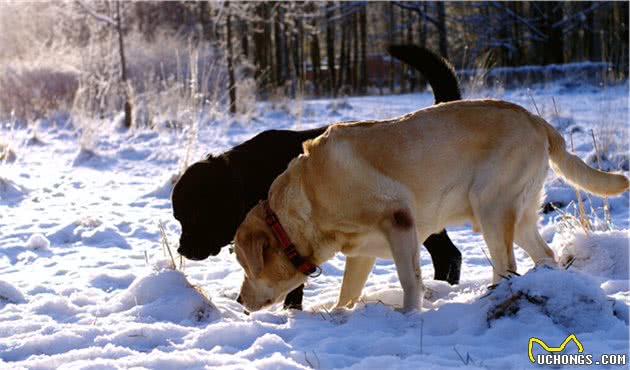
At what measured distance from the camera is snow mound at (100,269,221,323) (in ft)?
11.7

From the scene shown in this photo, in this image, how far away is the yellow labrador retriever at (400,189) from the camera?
3.60m

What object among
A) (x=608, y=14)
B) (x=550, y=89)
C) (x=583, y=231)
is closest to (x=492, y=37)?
(x=608, y=14)

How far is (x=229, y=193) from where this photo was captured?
4.46 metres

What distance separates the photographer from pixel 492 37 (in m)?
30.0

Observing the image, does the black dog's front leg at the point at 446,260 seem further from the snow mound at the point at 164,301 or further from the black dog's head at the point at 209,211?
the snow mound at the point at 164,301

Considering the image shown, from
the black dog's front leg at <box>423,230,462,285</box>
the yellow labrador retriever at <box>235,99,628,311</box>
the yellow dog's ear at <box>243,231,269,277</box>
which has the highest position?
the yellow labrador retriever at <box>235,99,628,311</box>

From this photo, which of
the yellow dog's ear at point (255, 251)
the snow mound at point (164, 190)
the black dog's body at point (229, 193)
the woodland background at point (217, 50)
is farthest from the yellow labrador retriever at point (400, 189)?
the snow mound at point (164, 190)

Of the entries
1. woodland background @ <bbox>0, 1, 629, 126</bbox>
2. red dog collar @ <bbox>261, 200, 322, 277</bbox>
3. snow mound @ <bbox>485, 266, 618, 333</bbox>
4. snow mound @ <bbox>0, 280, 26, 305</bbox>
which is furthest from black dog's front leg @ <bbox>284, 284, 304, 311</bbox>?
woodland background @ <bbox>0, 1, 629, 126</bbox>

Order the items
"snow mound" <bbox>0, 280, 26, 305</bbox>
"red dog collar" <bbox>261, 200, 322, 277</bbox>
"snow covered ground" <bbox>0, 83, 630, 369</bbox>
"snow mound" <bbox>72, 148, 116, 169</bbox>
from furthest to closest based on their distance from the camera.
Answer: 1. "snow mound" <bbox>72, 148, 116, 169</bbox>
2. "snow mound" <bbox>0, 280, 26, 305</bbox>
3. "red dog collar" <bbox>261, 200, 322, 277</bbox>
4. "snow covered ground" <bbox>0, 83, 630, 369</bbox>

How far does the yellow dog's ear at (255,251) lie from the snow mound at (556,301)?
3.99 feet

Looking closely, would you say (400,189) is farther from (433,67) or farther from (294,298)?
(433,67)

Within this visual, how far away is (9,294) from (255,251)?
1463 millimetres

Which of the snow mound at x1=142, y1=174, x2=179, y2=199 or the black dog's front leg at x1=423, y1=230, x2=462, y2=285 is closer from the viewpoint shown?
the black dog's front leg at x1=423, y1=230, x2=462, y2=285

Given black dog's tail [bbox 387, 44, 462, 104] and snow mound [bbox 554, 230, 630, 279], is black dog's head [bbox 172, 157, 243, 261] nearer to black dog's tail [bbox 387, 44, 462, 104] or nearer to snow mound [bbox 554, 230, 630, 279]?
black dog's tail [bbox 387, 44, 462, 104]
